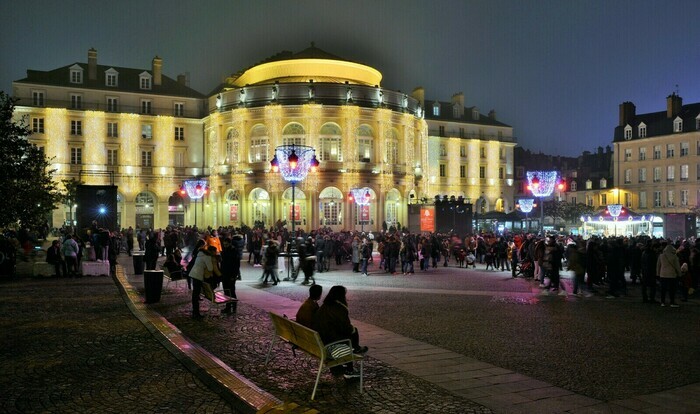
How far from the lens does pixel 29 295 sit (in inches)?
655

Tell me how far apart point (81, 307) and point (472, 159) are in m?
63.3

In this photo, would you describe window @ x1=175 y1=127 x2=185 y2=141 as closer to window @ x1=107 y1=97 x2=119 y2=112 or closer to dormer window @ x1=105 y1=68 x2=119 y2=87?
window @ x1=107 y1=97 x2=119 y2=112

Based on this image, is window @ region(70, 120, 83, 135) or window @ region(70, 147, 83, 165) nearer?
window @ region(70, 147, 83, 165)

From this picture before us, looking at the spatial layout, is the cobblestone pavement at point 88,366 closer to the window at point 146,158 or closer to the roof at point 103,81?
the window at point 146,158

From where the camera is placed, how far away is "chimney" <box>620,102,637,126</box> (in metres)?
68.8

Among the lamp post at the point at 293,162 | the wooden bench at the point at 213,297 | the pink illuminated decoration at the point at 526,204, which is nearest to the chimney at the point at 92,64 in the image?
the lamp post at the point at 293,162

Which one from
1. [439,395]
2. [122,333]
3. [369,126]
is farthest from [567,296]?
[369,126]

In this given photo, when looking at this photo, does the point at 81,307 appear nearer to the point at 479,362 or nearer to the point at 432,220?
the point at 479,362

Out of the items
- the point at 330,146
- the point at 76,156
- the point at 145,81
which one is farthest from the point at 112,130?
the point at 330,146

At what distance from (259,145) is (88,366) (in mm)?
44343

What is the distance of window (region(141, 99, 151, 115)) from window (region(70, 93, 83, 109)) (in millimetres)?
5786

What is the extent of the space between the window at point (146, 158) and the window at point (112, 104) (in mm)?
5099

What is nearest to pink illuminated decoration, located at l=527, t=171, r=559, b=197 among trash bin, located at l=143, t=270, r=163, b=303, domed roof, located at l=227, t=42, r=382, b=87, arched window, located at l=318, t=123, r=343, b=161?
trash bin, located at l=143, t=270, r=163, b=303

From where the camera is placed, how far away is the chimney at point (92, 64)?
59406 mm
